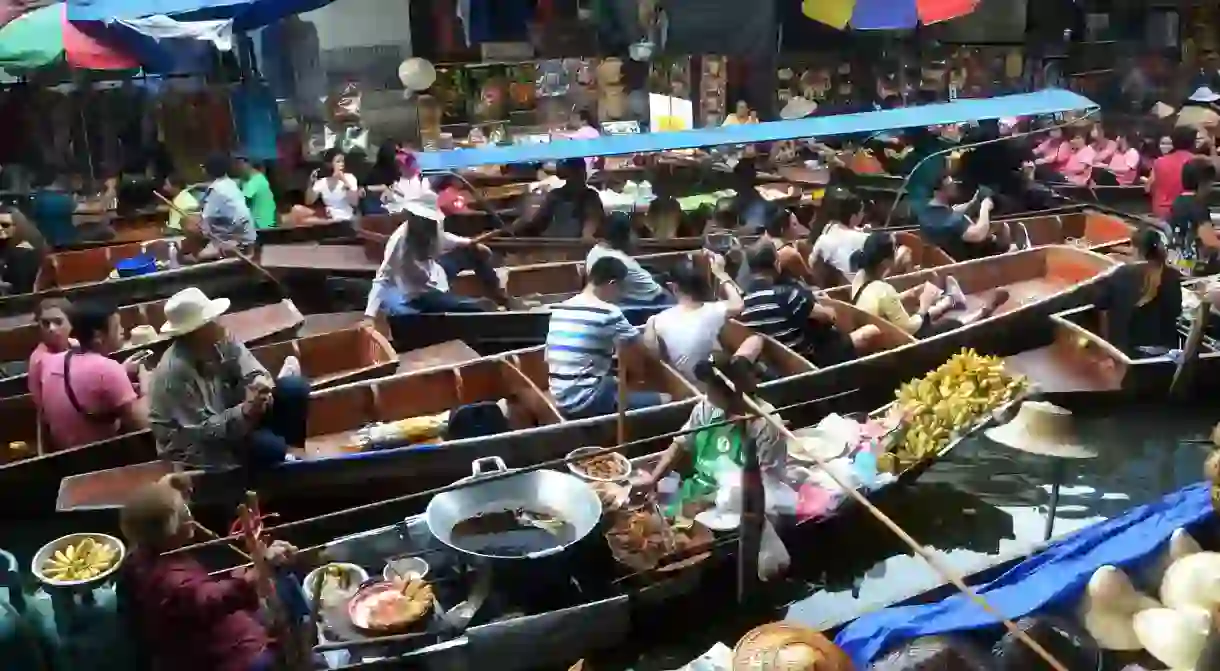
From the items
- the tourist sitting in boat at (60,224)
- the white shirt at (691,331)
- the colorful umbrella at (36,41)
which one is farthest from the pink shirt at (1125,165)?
the tourist sitting in boat at (60,224)

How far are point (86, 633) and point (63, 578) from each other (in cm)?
25

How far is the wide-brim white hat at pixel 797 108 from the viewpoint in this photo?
41.8 feet

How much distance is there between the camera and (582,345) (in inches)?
208

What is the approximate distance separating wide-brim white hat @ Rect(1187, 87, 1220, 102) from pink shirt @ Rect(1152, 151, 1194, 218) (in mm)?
3714

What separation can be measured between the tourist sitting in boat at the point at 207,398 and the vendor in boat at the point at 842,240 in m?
3.87

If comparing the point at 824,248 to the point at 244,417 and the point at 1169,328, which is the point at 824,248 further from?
the point at 244,417

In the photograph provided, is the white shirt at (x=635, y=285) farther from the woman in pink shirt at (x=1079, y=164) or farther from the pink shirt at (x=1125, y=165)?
the pink shirt at (x=1125, y=165)

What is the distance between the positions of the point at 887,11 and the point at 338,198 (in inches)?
216

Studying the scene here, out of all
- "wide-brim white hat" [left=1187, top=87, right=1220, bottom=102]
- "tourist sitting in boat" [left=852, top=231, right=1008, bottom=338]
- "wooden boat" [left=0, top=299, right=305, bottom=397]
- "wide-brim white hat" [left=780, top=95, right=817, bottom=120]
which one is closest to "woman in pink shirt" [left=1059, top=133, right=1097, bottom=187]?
"wide-brim white hat" [left=1187, top=87, right=1220, bottom=102]

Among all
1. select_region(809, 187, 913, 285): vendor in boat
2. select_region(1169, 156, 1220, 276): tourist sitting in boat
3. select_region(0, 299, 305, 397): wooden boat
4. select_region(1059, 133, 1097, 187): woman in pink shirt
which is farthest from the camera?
select_region(1059, 133, 1097, 187): woman in pink shirt

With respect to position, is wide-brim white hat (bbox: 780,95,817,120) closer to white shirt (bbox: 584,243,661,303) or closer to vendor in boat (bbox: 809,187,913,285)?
vendor in boat (bbox: 809,187,913,285)

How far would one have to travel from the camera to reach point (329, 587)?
415 cm

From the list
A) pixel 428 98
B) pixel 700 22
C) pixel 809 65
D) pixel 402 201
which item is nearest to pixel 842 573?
pixel 402 201

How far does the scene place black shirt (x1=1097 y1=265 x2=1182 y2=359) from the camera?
6363 millimetres
